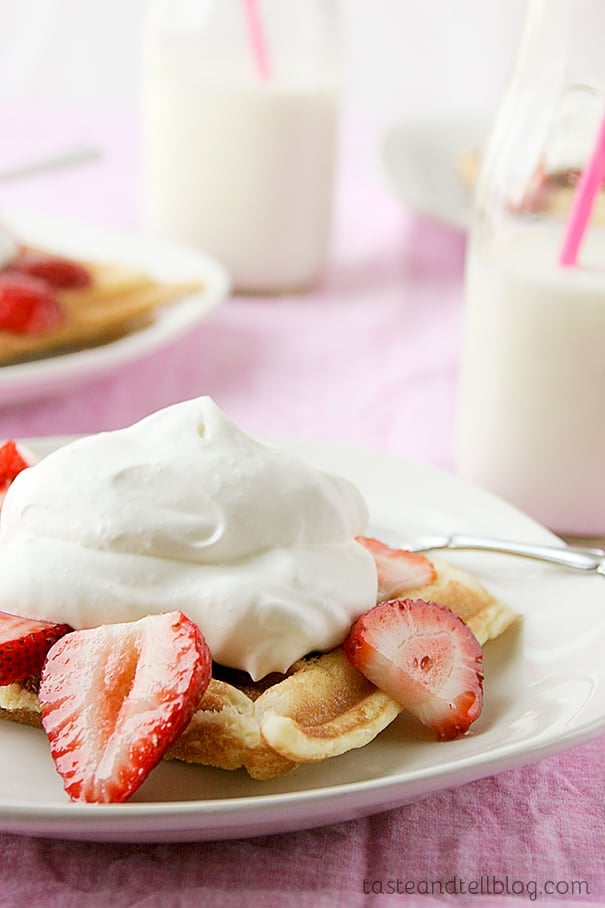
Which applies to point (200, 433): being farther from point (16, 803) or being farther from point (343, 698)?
point (16, 803)

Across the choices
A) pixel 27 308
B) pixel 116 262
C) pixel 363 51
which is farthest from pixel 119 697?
pixel 363 51

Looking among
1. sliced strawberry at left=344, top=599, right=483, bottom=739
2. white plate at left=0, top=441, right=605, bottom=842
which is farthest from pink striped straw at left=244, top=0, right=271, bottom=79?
sliced strawberry at left=344, top=599, right=483, bottom=739

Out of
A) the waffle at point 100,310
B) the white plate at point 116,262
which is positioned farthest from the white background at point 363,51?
the waffle at point 100,310

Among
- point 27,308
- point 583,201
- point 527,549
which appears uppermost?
point 583,201

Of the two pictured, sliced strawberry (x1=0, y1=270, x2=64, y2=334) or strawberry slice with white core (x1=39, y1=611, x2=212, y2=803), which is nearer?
strawberry slice with white core (x1=39, y1=611, x2=212, y2=803)

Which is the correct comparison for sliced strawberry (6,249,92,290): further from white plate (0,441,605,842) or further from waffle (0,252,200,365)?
white plate (0,441,605,842)

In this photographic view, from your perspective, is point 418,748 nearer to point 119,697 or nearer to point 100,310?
point 119,697

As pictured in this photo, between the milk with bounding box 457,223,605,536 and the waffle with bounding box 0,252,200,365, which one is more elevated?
the milk with bounding box 457,223,605,536
